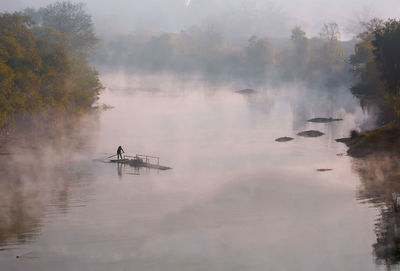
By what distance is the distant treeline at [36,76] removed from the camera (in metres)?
102

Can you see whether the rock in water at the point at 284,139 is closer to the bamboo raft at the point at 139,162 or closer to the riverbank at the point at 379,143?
the riverbank at the point at 379,143

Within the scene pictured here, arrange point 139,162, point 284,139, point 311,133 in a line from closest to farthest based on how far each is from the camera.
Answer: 1. point 139,162
2. point 284,139
3. point 311,133

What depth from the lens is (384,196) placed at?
6481 centimetres

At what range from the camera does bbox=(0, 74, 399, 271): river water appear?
46.1 meters

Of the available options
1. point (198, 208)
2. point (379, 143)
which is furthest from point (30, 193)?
point (379, 143)

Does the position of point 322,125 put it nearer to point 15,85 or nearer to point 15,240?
point 15,85

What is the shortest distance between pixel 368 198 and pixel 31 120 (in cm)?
7248

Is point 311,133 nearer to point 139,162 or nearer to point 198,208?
point 139,162

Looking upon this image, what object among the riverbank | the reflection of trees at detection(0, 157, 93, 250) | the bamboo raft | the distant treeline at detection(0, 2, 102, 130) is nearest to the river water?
the reflection of trees at detection(0, 157, 93, 250)

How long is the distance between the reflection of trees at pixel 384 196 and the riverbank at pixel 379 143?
3195 mm

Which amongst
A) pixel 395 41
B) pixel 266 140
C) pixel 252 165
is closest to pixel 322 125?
pixel 266 140

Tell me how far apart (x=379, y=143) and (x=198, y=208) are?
1702 inches

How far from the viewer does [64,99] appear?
4638 inches

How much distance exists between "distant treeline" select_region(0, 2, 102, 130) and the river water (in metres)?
10.9
